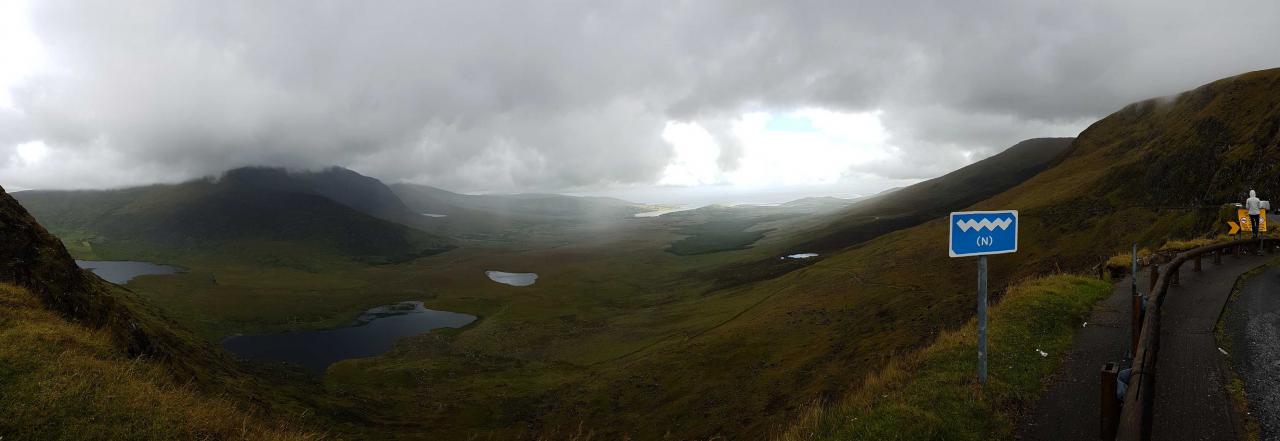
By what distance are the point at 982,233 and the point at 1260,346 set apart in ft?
23.9

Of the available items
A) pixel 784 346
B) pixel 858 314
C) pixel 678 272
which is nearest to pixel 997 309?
pixel 784 346

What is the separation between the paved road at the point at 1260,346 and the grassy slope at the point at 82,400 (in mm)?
16595

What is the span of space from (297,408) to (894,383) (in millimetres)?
42983

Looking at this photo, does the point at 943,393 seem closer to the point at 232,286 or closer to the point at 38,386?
the point at 38,386

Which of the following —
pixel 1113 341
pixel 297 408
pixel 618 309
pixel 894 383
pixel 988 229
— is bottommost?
pixel 618 309

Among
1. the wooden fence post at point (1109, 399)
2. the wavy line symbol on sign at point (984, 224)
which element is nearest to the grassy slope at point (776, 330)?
the wavy line symbol on sign at point (984, 224)

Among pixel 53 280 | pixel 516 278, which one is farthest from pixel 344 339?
pixel 53 280

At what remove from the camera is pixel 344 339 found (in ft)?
353

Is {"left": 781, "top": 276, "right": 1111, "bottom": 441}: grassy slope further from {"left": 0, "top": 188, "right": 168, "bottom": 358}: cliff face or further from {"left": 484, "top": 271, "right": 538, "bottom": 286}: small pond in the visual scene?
{"left": 484, "top": 271, "right": 538, "bottom": 286}: small pond

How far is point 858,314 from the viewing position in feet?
177

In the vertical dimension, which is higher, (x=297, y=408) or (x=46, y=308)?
(x=46, y=308)

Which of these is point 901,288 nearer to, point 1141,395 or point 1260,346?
point 1260,346

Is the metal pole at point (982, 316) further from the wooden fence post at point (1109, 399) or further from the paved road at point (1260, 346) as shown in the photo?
the paved road at point (1260, 346)

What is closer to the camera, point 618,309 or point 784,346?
point 784,346
